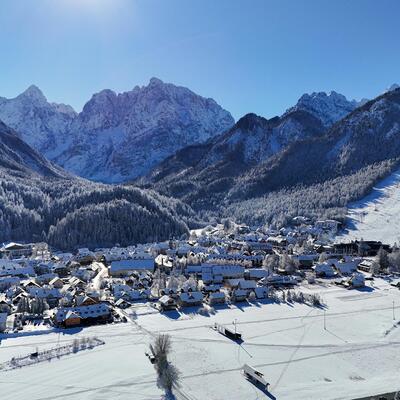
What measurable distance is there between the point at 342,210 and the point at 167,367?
11608 centimetres

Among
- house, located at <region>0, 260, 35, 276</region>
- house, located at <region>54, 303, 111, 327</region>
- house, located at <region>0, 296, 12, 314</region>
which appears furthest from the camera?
house, located at <region>0, 260, 35, 276</region>

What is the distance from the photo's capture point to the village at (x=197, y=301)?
45750mm

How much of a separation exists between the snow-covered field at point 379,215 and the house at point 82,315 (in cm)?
8360

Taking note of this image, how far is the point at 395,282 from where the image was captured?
256 ft

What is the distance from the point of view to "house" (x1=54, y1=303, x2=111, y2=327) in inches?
2120

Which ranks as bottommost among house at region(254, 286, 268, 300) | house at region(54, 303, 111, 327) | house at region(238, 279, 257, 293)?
house at region(254, 286, 268, 300)

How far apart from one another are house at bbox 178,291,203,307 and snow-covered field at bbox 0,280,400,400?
126 inches

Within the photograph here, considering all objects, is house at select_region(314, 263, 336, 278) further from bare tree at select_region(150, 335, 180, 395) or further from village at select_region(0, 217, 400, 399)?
bare tree at select_region(150, 335, 180, 395)

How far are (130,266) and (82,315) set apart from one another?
30.2m

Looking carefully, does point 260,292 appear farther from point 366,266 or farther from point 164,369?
point 366,266

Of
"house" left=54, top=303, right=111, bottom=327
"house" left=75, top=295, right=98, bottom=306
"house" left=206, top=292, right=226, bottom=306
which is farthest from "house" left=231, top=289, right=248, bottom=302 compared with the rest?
"house" left=75, top=295, right=98, bottom=306

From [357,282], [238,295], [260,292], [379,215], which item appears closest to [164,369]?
[238,295]

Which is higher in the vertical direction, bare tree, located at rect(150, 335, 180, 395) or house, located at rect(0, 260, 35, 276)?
house, located at rect(0, 260, 35, 276)

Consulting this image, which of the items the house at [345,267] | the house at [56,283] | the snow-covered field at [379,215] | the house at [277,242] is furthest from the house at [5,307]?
the snow-covered field at [379,215]
